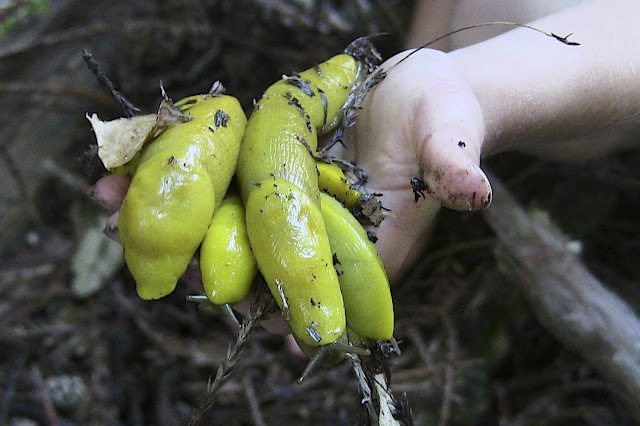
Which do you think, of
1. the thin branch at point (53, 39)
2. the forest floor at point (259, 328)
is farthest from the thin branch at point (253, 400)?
the thin branch at point (53, 39)

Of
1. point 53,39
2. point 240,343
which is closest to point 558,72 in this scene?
point 240,343

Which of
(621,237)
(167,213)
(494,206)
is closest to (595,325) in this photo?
(494,206)

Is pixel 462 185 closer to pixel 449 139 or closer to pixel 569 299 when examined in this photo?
pixel 449 139

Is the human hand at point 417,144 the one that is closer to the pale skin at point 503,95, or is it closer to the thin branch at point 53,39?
the pale skin at point 503,95

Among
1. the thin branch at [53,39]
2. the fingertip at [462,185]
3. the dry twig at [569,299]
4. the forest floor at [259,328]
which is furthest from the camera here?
the thin branch at [53,39]

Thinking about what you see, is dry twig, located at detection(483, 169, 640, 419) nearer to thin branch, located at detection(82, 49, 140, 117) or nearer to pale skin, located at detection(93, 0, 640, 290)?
pale skin, located at detection(93, 0, 640, 290)

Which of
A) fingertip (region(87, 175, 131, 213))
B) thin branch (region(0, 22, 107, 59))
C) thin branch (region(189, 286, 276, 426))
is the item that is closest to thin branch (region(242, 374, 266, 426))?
thin branch (region(189, 286, 276, 426))

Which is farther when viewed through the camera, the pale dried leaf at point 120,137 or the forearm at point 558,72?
the forearm at point 558,72
